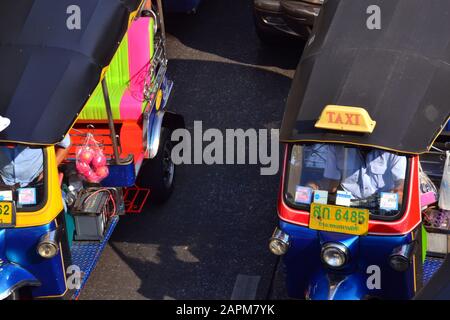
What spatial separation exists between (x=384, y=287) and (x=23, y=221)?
112 inches

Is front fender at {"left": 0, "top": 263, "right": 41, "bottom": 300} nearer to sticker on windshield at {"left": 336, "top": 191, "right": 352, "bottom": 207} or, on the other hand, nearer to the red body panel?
the red body panel

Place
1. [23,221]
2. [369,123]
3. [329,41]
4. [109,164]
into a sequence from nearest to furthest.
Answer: [369,123] → [23,221] → [329,41] → [109,164]

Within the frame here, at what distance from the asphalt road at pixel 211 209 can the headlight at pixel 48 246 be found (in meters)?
1.19

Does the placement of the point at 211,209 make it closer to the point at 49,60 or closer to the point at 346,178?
the point at 346,178

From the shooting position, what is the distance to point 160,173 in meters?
8.34

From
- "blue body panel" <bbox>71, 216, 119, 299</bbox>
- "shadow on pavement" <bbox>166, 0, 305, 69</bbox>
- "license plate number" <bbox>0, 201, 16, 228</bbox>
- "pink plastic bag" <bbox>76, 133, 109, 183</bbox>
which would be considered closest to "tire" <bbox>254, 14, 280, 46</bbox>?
"shadow on pavement" <bbox>166, 0, 305, 69</bbox>

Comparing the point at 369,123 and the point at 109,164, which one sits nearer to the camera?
the point at 369,123

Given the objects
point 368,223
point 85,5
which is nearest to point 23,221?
point 85,5

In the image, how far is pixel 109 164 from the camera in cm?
756

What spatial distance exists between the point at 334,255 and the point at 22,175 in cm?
254

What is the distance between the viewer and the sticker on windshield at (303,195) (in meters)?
6.57

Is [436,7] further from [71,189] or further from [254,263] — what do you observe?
[71,189]

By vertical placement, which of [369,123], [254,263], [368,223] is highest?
[369,123]

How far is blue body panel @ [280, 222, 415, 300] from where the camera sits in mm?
6410
